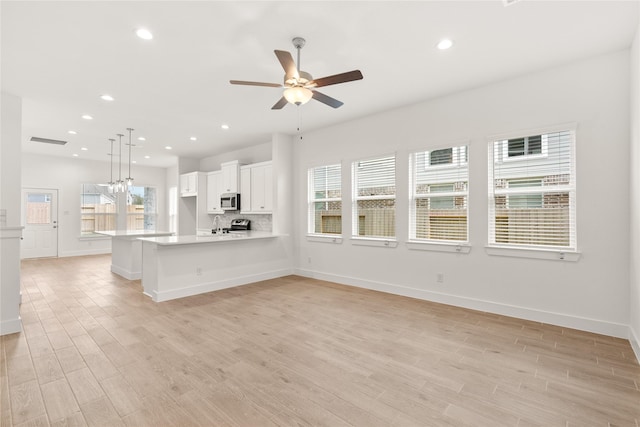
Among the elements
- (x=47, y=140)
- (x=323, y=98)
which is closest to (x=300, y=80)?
(x=323, y=98)

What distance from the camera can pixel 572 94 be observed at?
3457 mm

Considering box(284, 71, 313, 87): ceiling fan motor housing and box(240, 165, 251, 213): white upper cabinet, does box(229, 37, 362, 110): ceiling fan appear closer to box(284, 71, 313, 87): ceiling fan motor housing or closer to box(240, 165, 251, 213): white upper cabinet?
box(284, 71, 313, 87): ceiling fan motor housing

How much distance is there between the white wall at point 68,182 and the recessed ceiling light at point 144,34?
8.39 metres

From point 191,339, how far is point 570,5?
179 inches

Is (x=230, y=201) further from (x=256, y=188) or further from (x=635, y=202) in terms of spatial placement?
(x=635, y=202)

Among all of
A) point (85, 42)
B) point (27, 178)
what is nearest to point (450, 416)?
point (85, 42)

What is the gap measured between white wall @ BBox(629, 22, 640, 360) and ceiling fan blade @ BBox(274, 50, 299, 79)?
10.0ft

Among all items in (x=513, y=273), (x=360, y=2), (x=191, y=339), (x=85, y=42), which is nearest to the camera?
(x=360, y=2)

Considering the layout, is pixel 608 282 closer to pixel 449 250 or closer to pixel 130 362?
pixel 449 250

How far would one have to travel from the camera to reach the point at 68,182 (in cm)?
909

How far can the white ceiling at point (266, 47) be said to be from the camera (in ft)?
8.37

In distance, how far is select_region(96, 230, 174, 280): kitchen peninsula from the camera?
596 centimetres

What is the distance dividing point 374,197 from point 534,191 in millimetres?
2285

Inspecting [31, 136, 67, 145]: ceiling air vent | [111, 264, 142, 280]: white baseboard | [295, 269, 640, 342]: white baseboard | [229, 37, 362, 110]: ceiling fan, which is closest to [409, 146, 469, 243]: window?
[295, 269, 640, 342]: white baseboard
